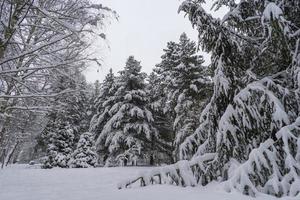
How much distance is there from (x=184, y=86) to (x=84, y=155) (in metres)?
8.62

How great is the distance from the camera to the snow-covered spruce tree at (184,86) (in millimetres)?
16844

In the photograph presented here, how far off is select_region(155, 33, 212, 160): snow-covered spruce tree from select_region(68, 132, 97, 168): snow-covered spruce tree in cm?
614

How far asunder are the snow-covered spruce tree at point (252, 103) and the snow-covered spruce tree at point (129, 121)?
547 inches

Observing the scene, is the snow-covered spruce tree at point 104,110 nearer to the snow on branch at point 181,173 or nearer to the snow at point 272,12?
the snow on branch at point 181,173

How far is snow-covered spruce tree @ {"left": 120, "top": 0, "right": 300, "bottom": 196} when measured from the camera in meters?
4.66

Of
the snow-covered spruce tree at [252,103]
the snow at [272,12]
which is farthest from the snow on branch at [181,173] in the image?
the snow at [272,12]

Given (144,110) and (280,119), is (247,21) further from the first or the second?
(144,110)

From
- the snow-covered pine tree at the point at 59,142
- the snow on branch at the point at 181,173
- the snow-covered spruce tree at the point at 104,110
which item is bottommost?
the snow on branch at the point at 181,173

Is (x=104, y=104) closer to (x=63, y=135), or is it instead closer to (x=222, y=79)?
(x=63, y=135)

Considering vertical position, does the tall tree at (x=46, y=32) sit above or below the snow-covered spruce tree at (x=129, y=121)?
below

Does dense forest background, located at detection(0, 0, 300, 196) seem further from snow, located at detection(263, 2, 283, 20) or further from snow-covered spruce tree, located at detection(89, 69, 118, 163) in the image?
snow-covered spruce tree, located at detection(89, 69, 118, 163)

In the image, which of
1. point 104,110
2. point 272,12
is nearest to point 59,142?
point 104,110

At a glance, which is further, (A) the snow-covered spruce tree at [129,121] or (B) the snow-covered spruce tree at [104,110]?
(B) the snow-covered spruce tree at [104,110]

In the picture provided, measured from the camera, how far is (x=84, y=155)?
65.7ft
